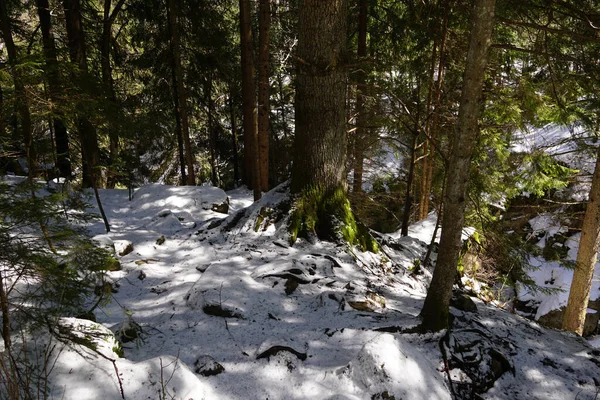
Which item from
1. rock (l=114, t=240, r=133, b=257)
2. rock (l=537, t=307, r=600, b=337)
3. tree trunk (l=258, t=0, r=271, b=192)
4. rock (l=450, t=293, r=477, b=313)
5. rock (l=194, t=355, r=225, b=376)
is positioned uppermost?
tree trunk (l=258, t=0, r=271, b=192)

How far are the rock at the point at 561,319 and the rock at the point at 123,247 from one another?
514 inches

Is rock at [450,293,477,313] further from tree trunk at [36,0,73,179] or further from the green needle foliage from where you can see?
tree trunk at [36,0,73,179]

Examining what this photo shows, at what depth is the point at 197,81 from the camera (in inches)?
623

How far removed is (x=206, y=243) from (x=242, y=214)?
84cm

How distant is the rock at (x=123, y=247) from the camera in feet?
19.3

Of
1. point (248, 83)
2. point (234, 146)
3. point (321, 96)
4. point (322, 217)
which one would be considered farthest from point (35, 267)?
point (234, 146)

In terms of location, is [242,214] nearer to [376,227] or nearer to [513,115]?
[513,115]

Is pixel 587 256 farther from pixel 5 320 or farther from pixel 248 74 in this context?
pixel 248 74

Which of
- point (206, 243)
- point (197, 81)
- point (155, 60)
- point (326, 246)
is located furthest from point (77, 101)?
point (197, 81)

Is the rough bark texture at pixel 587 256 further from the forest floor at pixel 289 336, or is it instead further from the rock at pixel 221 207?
the rock at pixel 221 207

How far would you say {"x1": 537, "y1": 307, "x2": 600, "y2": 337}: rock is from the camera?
11.6 metres

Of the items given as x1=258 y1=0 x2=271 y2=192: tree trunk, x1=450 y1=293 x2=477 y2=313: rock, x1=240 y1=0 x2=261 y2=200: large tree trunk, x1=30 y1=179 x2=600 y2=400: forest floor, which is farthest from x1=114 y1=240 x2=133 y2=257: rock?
x1=450 y1=293 x2=477 y2=313: rock

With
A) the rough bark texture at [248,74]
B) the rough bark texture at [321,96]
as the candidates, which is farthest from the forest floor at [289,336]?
the rough bark texture at [248,74]

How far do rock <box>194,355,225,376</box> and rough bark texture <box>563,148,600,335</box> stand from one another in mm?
8028
